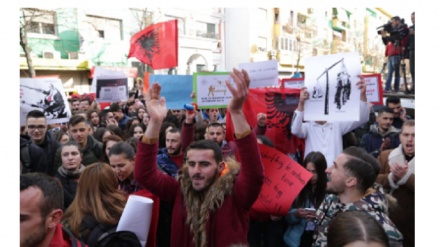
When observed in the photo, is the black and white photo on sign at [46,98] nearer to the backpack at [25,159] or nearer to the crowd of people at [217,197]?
the backpack at [25,159]

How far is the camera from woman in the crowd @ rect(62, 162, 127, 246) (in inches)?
89.5

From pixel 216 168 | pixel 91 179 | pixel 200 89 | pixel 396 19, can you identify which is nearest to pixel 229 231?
pixel 216 168

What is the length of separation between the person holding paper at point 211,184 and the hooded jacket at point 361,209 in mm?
458

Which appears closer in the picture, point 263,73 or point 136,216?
point 136,216

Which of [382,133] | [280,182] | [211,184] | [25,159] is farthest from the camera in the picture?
[382,133]

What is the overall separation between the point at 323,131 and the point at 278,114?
2.25ft

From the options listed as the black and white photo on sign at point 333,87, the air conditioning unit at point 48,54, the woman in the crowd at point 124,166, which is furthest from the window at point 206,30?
the woman in the crowd at point 124,166

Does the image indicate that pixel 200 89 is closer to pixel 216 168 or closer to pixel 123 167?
pixel 123 167

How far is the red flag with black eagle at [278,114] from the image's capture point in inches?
200

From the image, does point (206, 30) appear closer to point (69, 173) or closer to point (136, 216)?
point (69, 173)

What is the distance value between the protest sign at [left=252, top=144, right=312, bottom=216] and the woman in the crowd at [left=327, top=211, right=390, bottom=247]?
3.16 feet

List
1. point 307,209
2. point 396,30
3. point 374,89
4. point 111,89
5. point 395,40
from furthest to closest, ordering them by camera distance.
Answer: point 395,40 < point 396,30 < point 111,89 < point 374,89 < point 307,209

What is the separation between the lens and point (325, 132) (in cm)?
477

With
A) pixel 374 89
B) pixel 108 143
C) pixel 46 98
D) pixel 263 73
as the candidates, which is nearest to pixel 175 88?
pixel 263 73
